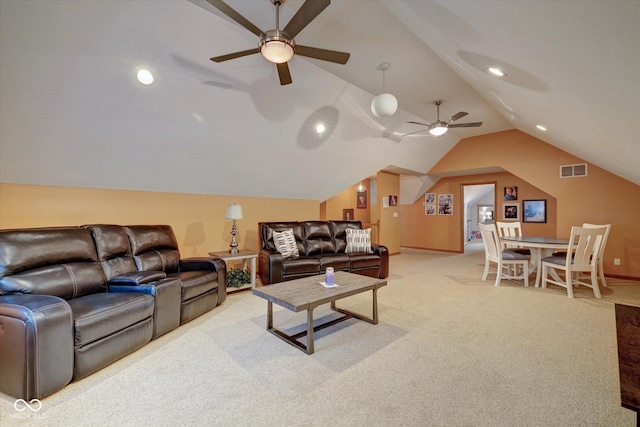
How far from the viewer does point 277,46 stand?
2.19 m

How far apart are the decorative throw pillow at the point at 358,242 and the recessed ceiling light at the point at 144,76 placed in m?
3.60

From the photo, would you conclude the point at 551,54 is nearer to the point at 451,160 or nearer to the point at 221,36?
the point at 221,36

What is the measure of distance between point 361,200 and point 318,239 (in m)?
3.74

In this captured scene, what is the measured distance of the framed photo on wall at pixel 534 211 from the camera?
6613 millimetres

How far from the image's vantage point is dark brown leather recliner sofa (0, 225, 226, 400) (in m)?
1.67

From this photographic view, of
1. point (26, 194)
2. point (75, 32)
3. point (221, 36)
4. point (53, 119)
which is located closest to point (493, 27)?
point (221, 36)

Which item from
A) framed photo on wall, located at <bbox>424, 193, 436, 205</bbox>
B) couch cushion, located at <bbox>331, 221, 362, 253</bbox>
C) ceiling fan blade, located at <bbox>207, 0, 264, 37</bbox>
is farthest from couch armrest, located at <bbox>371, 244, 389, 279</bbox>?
framed photo on wall, located at <bbox>424, 193, 436, 205</bbox>

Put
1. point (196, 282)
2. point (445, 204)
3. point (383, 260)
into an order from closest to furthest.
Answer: point (196, 282) < point (383, 260) < point (445, 204)

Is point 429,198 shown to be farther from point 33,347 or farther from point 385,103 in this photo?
point 33,347

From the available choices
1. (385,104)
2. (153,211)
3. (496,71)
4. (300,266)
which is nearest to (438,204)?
(385,104)

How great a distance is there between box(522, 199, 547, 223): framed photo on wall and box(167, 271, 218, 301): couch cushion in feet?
24.1

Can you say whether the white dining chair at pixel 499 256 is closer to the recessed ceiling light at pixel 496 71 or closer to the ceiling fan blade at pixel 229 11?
the recessed ceiling light at pixel 496 71

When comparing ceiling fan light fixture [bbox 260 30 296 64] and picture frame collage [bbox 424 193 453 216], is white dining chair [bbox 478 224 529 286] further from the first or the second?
ceiling fan light fixture [bbox 260 30 296 64]

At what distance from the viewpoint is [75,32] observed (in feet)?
7.47
